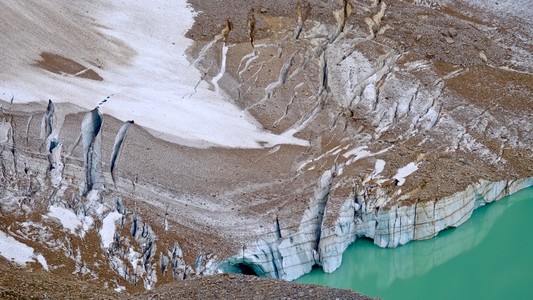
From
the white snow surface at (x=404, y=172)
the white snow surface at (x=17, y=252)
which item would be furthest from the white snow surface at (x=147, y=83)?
the white snow surface at (x=17, y=252)

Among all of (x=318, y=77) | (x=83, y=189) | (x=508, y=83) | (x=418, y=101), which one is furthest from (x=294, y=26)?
(x=83, y=189)

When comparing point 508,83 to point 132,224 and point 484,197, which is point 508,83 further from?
point 132,224

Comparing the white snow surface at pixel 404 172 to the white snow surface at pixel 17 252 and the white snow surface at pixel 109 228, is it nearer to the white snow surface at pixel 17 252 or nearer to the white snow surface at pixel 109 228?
the white snow surface at pixel 109 228

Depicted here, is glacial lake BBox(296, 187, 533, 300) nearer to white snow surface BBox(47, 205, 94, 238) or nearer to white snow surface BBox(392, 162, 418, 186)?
white snow surface BBox(392, 162, 418, 186)

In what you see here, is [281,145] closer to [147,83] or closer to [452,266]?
[147,83]

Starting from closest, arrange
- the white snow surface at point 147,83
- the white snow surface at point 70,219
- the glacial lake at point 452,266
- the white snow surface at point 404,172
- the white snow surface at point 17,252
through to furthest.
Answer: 1. the white snow surface at point 17,252
2. the white snow surface at point 70,219
3. the glacial lake at point 452,266
4. the white snow surface at point 147,83
5. the white snow surface at point 404,172

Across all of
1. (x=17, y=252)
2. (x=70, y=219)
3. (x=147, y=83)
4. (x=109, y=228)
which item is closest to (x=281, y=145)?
(x=147, y=83)
